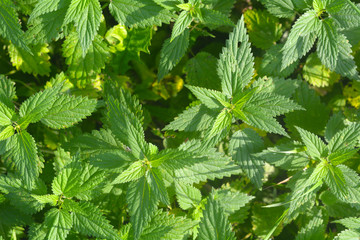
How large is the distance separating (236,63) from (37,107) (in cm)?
137

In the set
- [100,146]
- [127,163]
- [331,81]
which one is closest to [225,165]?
[127,163]

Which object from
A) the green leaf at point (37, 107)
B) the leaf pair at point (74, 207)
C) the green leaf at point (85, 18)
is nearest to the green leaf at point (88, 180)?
the leaf pair at point (74, 207)

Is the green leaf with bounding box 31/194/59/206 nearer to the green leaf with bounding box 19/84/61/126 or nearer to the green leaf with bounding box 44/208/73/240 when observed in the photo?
the green leaf with bounding box 44/208/73/240

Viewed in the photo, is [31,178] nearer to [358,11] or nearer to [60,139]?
[60,139]

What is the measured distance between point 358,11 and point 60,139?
2.41 m

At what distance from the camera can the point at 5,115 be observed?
2439 mm

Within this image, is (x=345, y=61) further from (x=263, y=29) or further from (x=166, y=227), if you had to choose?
(x=166, y=227)

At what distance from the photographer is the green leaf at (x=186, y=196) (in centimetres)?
268

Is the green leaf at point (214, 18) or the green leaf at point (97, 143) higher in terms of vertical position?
the green leaf at point (214, 18)

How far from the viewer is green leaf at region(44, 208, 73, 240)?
2418 millimetres

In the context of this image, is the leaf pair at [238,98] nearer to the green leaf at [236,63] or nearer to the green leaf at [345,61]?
the green leaf at [236,63]

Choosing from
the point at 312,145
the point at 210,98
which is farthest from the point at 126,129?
the point at 312,145

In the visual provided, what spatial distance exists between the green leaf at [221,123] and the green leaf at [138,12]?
775 mm

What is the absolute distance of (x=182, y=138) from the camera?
9.70ft
